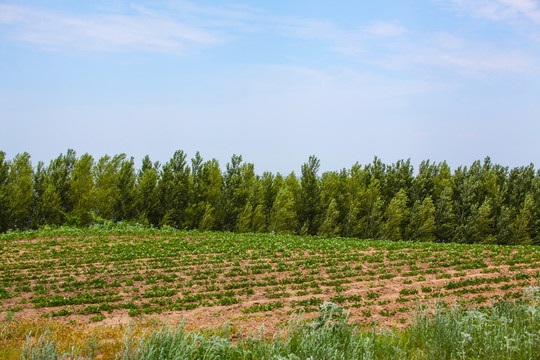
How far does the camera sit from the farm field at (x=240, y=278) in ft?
44.0

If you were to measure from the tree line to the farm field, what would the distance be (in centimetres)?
1978

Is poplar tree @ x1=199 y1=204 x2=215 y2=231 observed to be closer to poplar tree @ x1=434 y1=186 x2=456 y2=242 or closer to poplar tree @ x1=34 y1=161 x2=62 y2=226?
poplar tree @ x1=34 y1=161 x2=62 y2=226

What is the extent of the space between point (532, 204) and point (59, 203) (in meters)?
57.6

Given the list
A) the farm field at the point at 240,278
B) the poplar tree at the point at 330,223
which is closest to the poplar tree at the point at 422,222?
the poplar tree at the point at 330,223

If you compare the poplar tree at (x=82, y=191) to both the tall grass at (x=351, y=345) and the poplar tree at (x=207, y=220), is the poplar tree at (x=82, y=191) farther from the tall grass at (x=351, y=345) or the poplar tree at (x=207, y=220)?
the tall grass at (x=351, y=345)

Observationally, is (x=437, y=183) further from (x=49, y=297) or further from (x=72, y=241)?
(x=49, y=297)

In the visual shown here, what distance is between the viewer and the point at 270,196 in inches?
2069

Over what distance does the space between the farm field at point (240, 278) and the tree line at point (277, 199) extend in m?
19.8

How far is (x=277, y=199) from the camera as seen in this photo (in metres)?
47.4

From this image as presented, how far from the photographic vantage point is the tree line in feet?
145

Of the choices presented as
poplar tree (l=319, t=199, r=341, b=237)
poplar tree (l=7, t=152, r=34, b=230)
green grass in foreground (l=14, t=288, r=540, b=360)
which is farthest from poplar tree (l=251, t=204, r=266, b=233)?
green grass in foreground (l=14, t=288, r=540, b=360)

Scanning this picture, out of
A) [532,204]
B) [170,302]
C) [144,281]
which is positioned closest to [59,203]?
[144,281]

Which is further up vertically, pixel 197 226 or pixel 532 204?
pixel 532 204

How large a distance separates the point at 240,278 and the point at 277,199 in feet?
99.8
